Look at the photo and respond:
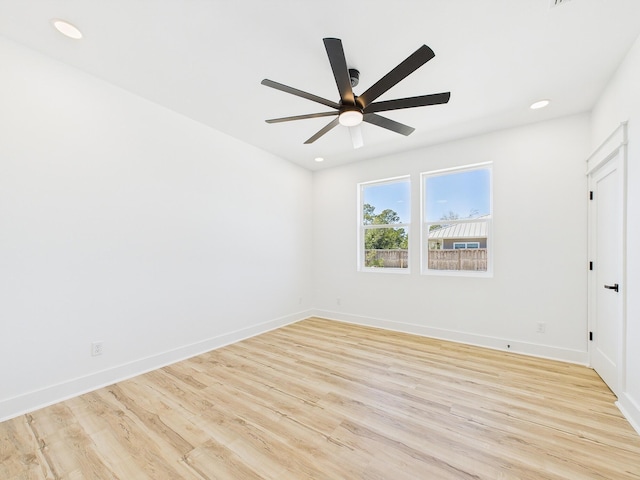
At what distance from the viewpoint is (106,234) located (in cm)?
258

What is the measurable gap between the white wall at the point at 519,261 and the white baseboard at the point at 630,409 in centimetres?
103

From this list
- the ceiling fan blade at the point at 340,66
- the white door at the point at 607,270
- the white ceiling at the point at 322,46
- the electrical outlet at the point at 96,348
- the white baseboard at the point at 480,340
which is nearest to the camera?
the ceiling fan blade at the point at 340,66

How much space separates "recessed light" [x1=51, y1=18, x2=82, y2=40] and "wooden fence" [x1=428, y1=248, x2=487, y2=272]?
434 centimetres

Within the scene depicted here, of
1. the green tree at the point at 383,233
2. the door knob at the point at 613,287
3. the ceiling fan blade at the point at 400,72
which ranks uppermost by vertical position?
the ceiling fan blade at the point at 400,72

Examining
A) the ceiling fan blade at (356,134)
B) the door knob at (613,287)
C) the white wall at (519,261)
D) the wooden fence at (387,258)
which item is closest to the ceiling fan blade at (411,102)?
the ceiling fan blade at (356,134)

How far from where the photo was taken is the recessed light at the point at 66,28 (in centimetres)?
191

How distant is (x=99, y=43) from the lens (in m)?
2.10

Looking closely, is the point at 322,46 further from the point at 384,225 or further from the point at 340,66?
the point at 384,225

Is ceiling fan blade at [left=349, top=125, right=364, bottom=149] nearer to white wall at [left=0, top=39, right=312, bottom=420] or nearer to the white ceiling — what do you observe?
the white ceiling

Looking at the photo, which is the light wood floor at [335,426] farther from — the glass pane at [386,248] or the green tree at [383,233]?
the green tree at [383,233]

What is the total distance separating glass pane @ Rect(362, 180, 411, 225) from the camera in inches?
172

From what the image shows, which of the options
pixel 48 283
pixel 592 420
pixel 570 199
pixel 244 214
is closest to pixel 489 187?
pixel 570 199

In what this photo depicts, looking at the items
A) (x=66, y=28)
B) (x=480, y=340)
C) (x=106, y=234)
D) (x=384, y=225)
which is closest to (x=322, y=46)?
(x=66, y=28)

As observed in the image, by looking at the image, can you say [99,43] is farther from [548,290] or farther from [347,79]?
[548,290]
